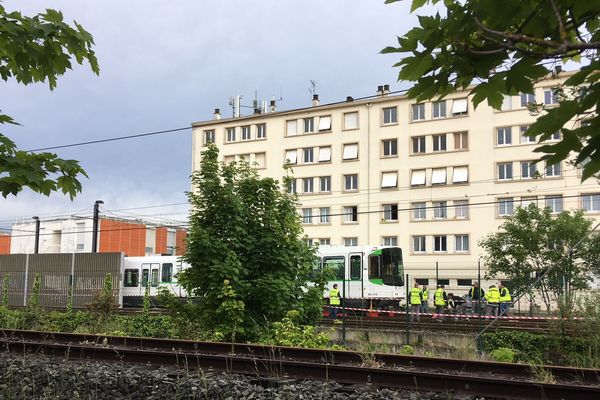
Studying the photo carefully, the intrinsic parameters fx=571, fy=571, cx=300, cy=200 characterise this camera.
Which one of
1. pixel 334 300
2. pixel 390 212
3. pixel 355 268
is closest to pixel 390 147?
pixel 390 212

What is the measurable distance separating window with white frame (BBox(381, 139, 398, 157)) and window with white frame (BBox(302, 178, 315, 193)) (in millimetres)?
7382

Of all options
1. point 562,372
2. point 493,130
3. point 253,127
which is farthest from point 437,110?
point 562,372

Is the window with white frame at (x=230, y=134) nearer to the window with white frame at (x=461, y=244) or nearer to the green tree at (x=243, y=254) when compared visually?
the window with white frame at (x=461, y=244)

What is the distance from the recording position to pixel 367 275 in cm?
2888

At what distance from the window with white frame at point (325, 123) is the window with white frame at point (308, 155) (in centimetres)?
215

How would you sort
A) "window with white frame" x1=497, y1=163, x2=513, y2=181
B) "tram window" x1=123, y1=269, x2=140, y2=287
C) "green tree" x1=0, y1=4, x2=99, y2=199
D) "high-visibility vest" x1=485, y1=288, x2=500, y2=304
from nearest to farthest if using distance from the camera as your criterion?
"green tree" x1=0, y1=4, x2=99, y2=199, "high-visibility vest" x1=485, y1=288, x2=500, y2=304, "tram window" x1=123, y1=269, x2=140, y2=287, "window with white frame" x1=497, y1=163, x2=513, y2=181

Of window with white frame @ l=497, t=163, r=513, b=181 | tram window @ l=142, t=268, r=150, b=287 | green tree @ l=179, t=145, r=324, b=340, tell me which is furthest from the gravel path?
window with white frame @ l=497, t=163, r=513, b=181

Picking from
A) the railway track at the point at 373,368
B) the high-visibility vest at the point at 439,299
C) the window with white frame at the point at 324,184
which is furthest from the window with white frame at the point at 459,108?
the railway track at the point at 373,368

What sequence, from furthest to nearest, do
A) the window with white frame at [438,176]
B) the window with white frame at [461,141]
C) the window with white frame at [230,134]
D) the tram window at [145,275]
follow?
the window with white frame at [230,134] → the window with white frame at [438,176] → the window with white frame at [461,141] → the tram window at [145,275]

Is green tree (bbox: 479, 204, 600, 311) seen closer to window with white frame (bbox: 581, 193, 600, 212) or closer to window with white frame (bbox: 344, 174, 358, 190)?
window with white frame (bbox: 581, 193, 600, 212)

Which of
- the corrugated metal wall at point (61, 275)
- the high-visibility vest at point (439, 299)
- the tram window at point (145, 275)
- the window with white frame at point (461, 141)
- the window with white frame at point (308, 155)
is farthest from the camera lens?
the window with white frame at point (308, 155)

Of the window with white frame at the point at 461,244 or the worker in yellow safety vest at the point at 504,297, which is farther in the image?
the window with white frame at the point at 461,244

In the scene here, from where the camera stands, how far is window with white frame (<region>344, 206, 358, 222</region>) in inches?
1979

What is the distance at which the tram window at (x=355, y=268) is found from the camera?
2893cm
